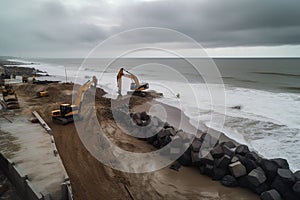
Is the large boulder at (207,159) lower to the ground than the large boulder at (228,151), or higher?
lower

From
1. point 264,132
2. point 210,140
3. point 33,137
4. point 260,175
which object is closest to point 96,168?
point 33,137

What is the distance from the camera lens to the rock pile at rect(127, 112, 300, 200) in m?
6.92

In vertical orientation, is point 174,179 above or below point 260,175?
below

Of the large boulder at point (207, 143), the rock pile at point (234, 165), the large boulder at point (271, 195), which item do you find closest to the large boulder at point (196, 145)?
the rock pile at point (234, 165)

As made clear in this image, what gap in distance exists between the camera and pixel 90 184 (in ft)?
23.6

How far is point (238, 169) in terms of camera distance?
7707 mm

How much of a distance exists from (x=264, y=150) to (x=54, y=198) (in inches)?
388

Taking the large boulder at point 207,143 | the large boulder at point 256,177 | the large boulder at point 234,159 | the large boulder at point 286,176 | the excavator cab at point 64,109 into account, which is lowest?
the large boulder at point 256,177

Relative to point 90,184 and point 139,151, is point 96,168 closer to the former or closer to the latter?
point 90,184

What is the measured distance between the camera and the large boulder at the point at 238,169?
7.66 metres

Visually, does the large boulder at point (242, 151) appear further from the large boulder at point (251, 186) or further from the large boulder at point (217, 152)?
the large boulder at point (251, 186)

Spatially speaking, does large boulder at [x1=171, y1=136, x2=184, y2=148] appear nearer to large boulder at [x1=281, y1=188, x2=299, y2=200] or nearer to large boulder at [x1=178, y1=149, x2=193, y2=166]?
large boulder at [x1=178, y1=149, x2=193, y2=166]

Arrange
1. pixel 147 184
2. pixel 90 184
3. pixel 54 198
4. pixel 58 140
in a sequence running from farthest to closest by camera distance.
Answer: pixel 58 140
pixel 147 184
pixel 90 184
pixel 54 198

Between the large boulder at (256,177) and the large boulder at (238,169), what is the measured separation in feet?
0.87
